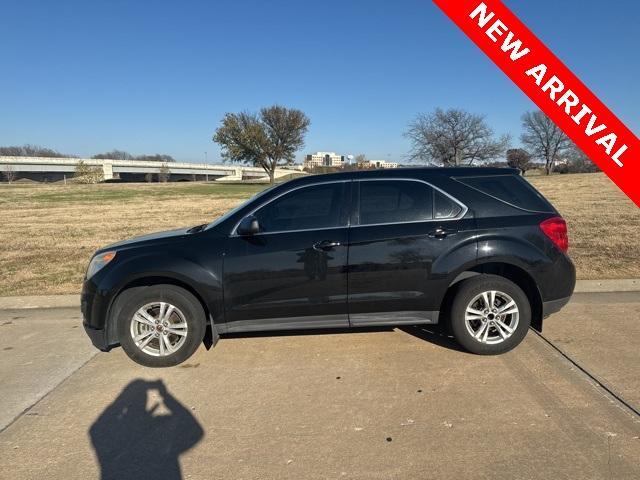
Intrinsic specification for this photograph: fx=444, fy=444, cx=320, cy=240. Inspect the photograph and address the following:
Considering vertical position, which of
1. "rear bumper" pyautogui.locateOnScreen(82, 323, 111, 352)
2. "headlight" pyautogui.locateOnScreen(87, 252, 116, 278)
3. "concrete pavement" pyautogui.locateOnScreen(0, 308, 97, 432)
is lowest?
"concrete pavement" pyautogui.locateOnScreen(0, 308, 97, 432)

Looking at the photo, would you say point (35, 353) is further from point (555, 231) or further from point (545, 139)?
point (545, 139)

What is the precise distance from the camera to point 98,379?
3.81 meters

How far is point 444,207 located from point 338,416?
208 cm

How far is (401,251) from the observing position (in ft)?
13.0

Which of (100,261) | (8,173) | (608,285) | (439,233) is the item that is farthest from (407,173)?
(8,173)

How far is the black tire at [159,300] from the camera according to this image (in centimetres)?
398

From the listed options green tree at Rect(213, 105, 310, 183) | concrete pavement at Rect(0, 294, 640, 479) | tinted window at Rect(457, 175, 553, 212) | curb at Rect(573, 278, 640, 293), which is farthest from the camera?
green tree at Rect(213, 105, 310, 183)

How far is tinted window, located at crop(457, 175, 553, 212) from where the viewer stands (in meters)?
4.15

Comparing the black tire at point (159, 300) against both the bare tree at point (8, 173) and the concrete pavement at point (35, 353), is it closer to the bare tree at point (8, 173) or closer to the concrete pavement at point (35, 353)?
the concrete pavement at point (35, 353)

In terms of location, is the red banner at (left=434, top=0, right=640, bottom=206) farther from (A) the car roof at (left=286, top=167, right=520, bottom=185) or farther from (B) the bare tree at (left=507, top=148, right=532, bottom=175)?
(B) the bare tree at (left=507, top=148, right=532, bottom=175)

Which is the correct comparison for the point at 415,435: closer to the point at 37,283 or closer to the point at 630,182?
the point at 630,182

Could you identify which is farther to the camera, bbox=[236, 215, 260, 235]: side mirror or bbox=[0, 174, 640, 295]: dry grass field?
bbox=[0, 174, 640, 295]: dry grass field

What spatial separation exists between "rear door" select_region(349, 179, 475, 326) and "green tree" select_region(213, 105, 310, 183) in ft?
176

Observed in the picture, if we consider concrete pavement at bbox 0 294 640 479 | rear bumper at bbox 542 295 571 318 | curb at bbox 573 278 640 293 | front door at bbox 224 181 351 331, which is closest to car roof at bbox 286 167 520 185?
front door at bbox 224 181 351 331
